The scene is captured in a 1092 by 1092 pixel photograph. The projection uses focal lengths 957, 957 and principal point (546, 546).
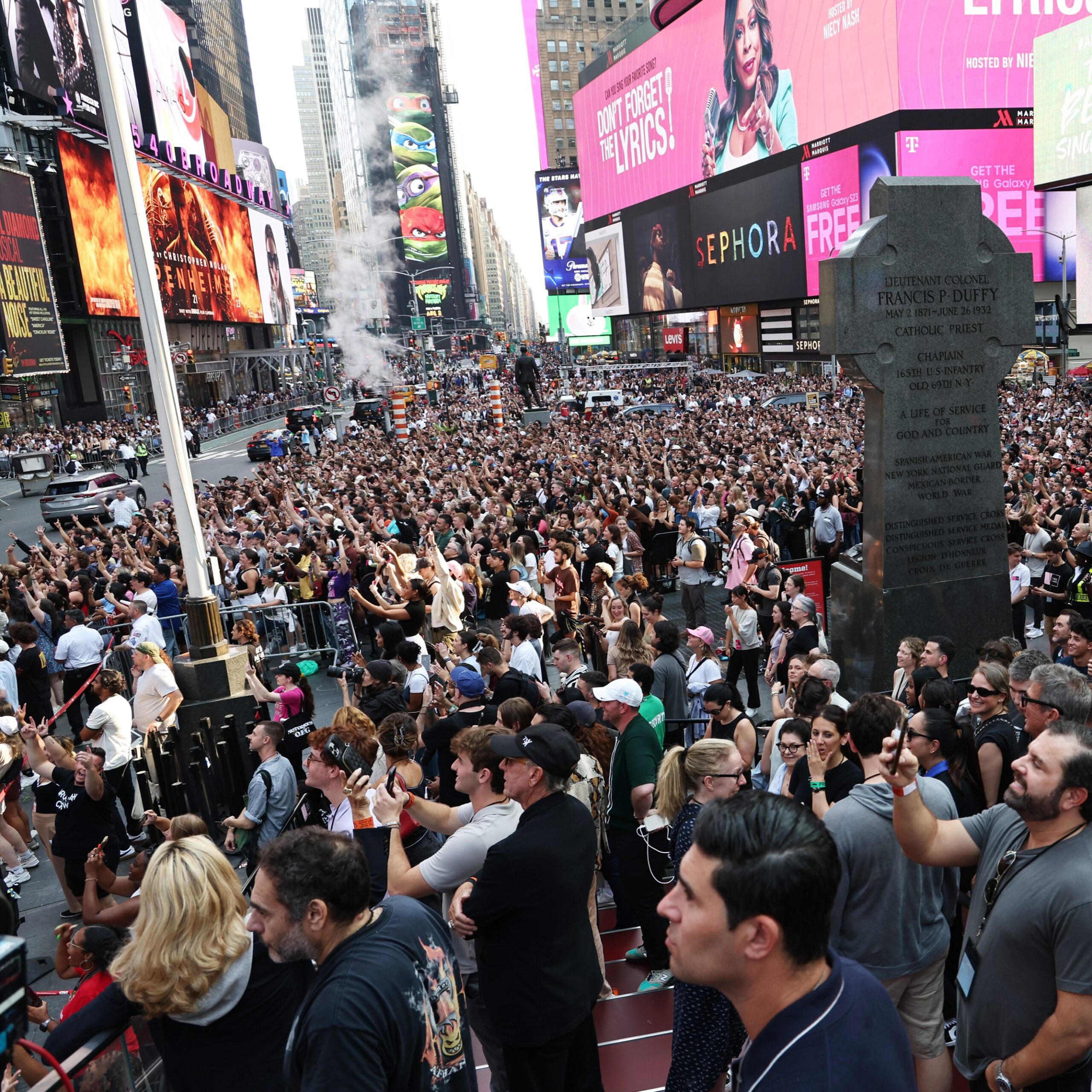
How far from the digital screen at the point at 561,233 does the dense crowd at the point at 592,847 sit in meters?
101

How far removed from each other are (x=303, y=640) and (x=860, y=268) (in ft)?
31.1

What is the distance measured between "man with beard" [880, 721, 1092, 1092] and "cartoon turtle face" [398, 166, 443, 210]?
176798mm

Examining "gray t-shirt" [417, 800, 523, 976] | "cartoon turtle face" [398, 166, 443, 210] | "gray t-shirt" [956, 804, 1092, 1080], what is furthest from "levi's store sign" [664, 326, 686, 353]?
"cartoon turtle face" [398, 166, 443, 210]

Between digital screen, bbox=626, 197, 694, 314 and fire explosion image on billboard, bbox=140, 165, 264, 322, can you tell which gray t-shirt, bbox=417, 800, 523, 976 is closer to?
fire explosion image on billboard, bbox=140, 165, 264, 322

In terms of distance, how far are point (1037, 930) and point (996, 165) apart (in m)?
48.4

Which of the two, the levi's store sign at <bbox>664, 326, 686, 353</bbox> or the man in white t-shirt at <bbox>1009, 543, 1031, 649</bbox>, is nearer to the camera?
the man in white t-shirt at <bbox>1009, 543, 1031, 649</bbox>

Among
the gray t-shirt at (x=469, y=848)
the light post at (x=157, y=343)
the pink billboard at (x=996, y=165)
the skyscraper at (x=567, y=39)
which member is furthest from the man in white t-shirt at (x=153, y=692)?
the skyscraper at (x=567, y=39)

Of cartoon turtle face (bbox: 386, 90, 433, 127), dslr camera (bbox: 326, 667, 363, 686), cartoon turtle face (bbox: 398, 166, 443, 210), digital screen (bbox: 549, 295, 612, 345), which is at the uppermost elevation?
cartoon turtle face (bbox: 386, 90, 433, 127)

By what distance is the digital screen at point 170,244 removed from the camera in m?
52.2

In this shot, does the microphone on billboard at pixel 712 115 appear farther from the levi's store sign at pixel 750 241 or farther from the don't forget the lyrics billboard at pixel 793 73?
the levi's store sign at pixel 750 241

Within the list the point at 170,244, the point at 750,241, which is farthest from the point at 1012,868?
the point at 170,244

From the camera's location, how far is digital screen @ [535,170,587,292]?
355ft

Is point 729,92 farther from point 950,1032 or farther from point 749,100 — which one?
point 950,1032

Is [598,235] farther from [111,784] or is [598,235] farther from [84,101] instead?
[111,784]
